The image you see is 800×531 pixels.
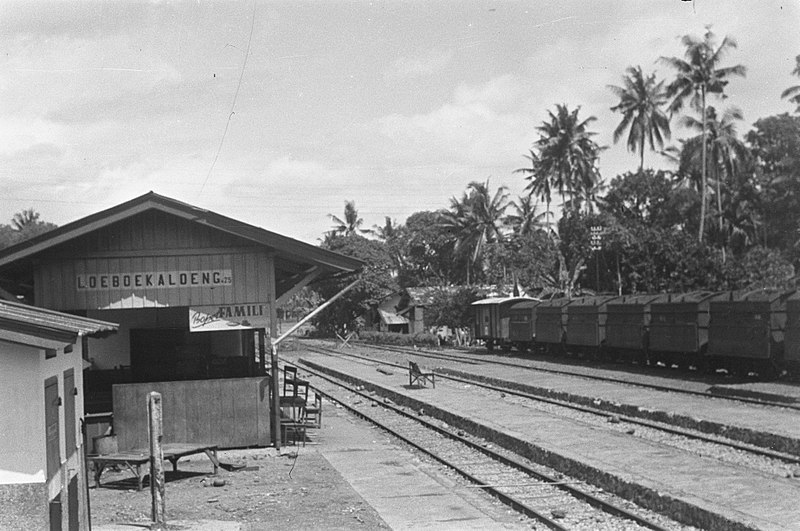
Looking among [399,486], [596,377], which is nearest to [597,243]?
[596,377]

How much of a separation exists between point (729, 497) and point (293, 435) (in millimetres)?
8270

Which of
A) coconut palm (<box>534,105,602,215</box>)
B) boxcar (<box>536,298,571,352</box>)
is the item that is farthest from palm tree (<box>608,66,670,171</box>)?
boxcar (<box>536,298,571,352</box>)

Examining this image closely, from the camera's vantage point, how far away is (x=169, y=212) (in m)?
14.5

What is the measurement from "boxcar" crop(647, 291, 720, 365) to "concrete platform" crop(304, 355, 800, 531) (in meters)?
5.94

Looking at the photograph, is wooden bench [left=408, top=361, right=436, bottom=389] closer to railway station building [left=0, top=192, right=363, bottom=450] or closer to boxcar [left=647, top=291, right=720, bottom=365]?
boxcar [left=647, top=291, right=720, bottom=365]

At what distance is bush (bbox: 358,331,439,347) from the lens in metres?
55.2

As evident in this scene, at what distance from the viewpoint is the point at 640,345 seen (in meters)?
29.8

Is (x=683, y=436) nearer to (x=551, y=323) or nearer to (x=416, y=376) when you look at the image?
(x=416, y=376)

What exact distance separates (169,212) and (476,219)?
47.6m

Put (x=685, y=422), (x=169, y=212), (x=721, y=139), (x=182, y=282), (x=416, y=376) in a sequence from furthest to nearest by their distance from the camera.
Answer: (x=721, y=139) → (x=416, y=376) → (x=685, y=422) → (x=182, y=282) → (x=169, y=212)

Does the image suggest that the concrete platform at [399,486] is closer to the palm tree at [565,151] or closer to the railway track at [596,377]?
the railway track at [596,377]

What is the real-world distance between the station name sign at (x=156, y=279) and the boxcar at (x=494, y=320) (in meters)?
29.1

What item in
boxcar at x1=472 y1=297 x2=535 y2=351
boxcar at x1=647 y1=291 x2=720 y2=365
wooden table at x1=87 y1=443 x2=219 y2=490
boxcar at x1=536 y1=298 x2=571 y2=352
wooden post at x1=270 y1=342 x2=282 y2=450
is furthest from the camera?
boxcar at x1=472 y1=297 x2=535 y2=351

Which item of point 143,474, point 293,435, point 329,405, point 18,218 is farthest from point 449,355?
point 18,218
